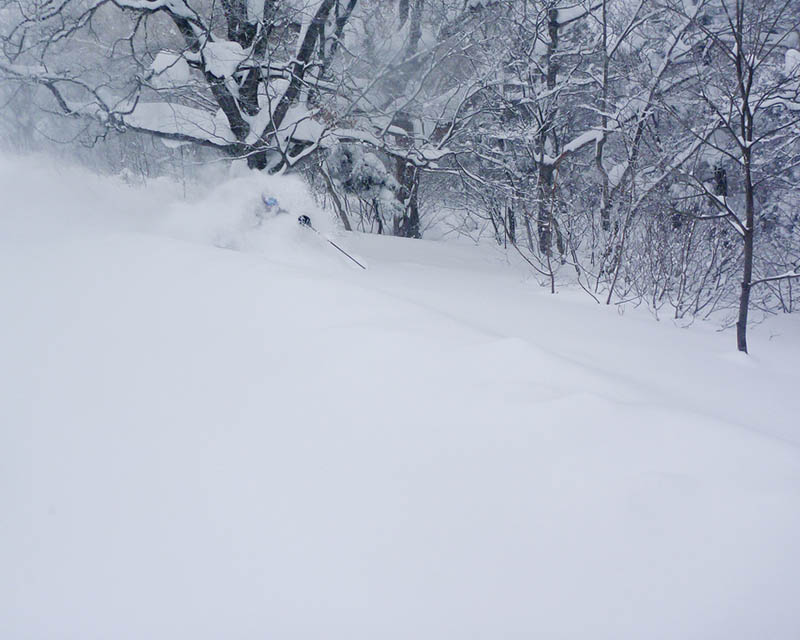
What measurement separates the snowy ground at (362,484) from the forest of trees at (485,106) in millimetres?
4212

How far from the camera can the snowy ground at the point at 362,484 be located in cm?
141

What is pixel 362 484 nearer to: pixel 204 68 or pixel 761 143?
pixel 204 68

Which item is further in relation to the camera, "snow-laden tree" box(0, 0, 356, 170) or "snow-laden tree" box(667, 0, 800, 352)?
"snow-laden tree" box(0, 0, 356, 170)

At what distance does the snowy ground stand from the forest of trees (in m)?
4.21

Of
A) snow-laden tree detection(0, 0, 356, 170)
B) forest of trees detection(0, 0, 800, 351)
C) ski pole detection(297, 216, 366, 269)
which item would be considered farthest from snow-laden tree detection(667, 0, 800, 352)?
snow-laden tree detection(0, 0, 356, 170)

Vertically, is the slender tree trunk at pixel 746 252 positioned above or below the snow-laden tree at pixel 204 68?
below

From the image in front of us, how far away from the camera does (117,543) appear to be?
167 cm

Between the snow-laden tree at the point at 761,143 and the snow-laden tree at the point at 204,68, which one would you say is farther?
the snow-laden tree at the point at 204,68

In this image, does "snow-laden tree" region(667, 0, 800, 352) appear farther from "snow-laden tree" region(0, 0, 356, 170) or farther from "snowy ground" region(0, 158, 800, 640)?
"snow-laden tree" region(0, 0, 356, 170)

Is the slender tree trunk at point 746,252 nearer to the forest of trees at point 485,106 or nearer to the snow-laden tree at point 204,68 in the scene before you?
the forest of trees at point 485,106

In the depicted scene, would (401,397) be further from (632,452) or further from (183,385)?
(183,385)

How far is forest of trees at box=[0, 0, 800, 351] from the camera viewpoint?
6.98m

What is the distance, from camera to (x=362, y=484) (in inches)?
71.7

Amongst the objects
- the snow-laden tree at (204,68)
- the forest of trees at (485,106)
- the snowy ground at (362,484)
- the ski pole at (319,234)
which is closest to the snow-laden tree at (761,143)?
the forest of trees at (485,106)
